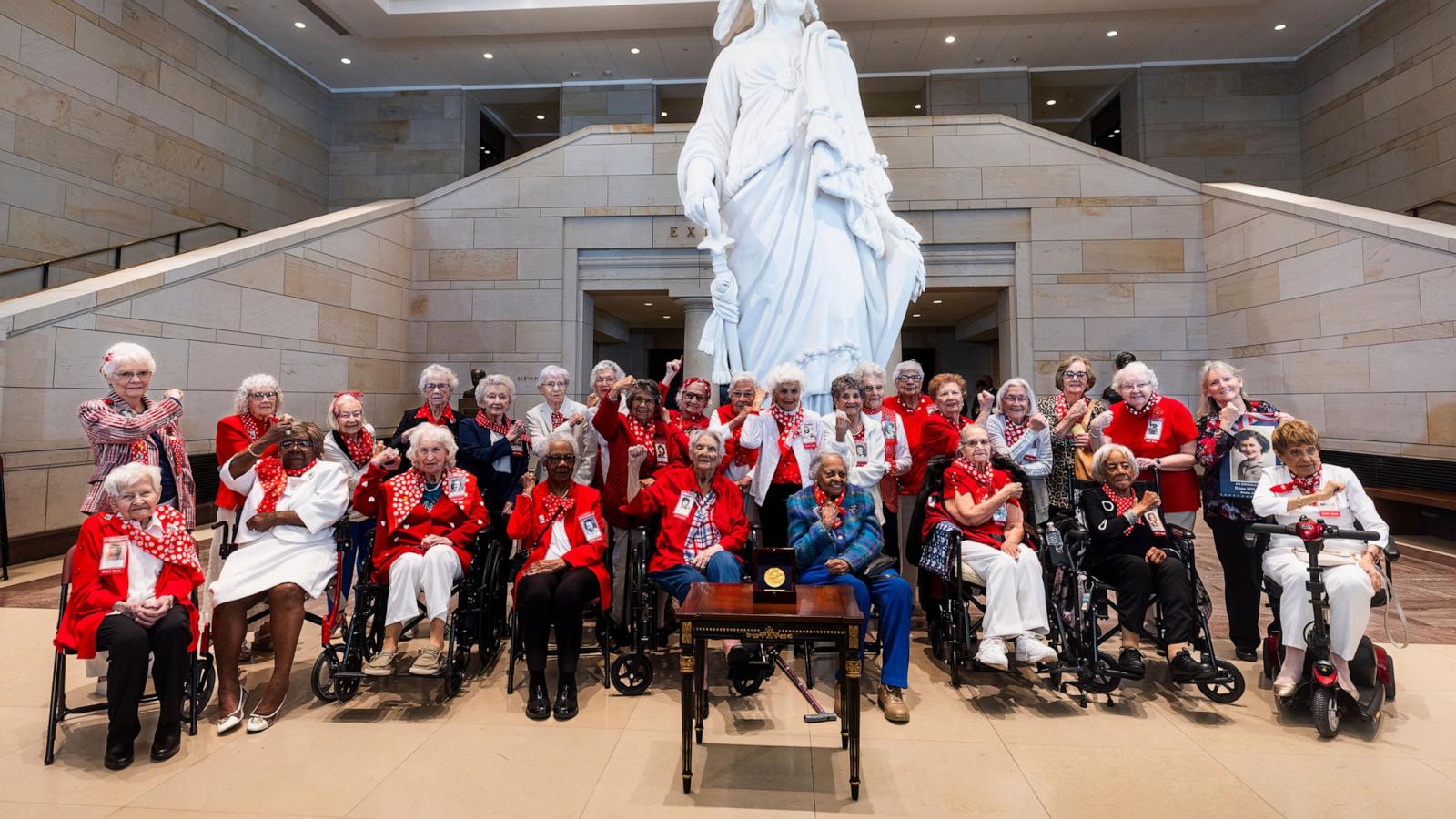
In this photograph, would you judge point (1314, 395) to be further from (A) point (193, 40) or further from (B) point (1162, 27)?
(A) point (193, 40)

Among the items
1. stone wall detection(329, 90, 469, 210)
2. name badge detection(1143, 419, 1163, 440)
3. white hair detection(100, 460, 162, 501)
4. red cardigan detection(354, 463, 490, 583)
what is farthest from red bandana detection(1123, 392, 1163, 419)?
stone wall detection(329, 90, 469, 210)

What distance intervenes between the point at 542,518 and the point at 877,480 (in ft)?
5.03

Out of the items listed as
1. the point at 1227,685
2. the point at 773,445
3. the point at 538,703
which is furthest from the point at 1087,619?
the point at 538,703

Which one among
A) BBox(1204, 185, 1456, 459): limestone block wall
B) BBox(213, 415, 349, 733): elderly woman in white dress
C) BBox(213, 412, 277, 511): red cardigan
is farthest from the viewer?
BBox(1204, 185, 1456, 459): limestone block wall

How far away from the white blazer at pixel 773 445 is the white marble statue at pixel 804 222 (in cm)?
70

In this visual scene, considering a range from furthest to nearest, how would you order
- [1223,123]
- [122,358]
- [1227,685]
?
[1223,123]
[122,358]
[1227,685]

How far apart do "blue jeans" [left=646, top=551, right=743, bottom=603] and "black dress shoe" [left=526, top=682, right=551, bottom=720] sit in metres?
0.61

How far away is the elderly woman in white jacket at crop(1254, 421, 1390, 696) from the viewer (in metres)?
2.45

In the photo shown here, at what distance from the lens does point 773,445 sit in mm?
3283

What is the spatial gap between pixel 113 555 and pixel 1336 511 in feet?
14.5

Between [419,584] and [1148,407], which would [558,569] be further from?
[1148,407]

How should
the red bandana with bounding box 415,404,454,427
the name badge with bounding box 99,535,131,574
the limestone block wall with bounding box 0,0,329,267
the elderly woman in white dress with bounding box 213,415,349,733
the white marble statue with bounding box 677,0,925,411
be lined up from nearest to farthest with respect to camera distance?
1. the name badge with bounding box 99,535,131,574
2. the elderly woman in white dress with bounding box 213,415,349,733
3. the red bandana with bounding box 415,404,454,427
4. the white marble statue with bounding box 677,0,925,411
5. the limestone block wall with bounding box 0,0,329,267

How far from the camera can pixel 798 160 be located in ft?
13.7

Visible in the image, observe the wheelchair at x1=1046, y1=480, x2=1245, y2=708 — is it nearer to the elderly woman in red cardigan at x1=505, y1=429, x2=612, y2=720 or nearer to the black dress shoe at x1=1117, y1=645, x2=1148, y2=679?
the black dress shoe at x1=1117, y1=645, x2=1148, y2=679
